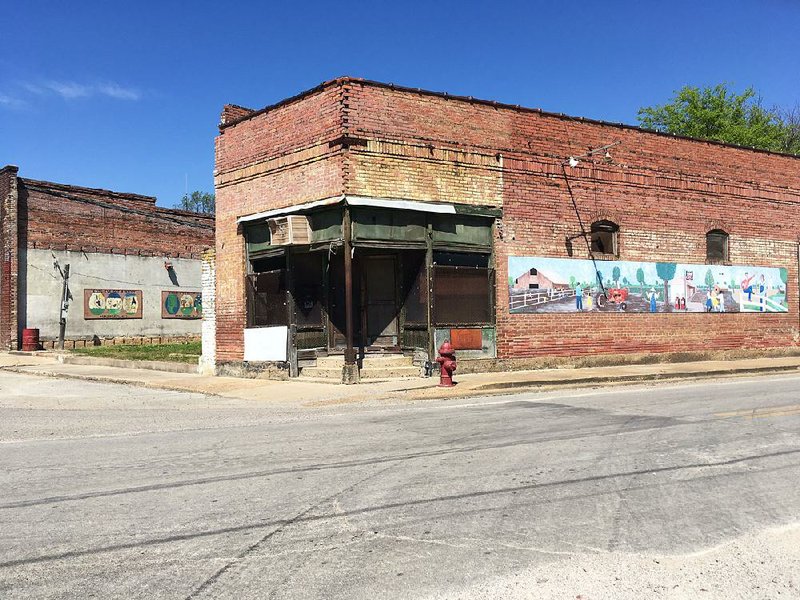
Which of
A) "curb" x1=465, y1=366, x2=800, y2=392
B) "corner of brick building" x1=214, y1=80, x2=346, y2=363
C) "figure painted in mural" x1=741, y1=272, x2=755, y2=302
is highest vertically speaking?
"corner of brick building" x1=214, y1=80, x2=346, y2=363

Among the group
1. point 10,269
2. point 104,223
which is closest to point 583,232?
point 104,223

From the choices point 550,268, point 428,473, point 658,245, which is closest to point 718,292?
point 658,245

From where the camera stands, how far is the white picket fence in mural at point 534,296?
16938 millimetres

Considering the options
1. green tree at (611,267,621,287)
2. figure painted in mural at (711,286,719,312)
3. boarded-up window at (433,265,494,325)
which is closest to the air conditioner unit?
boarded-up window at (433,265,494,325)

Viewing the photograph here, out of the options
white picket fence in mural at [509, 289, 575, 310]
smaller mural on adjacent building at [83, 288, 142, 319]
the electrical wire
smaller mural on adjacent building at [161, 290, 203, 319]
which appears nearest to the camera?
white picket fence in mural at [509, 289, 575, 310]

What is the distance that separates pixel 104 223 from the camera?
104ft

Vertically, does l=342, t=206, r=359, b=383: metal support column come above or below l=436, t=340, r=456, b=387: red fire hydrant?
above

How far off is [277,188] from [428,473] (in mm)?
11296

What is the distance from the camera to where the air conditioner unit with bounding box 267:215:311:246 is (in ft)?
51.5

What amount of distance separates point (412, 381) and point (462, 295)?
2662 mm

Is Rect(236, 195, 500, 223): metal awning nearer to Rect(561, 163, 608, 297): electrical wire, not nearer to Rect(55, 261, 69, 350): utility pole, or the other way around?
Rect(561, 163, 608, 297): electrical wire

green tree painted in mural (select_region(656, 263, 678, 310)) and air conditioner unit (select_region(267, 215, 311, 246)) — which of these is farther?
green tree painted in mural (select_region(656, 263, 678, 310))

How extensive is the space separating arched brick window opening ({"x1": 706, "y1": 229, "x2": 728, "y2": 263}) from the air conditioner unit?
1171 cm

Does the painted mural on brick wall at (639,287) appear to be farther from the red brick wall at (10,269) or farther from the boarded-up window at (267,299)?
the red brick wall at (10,269)
